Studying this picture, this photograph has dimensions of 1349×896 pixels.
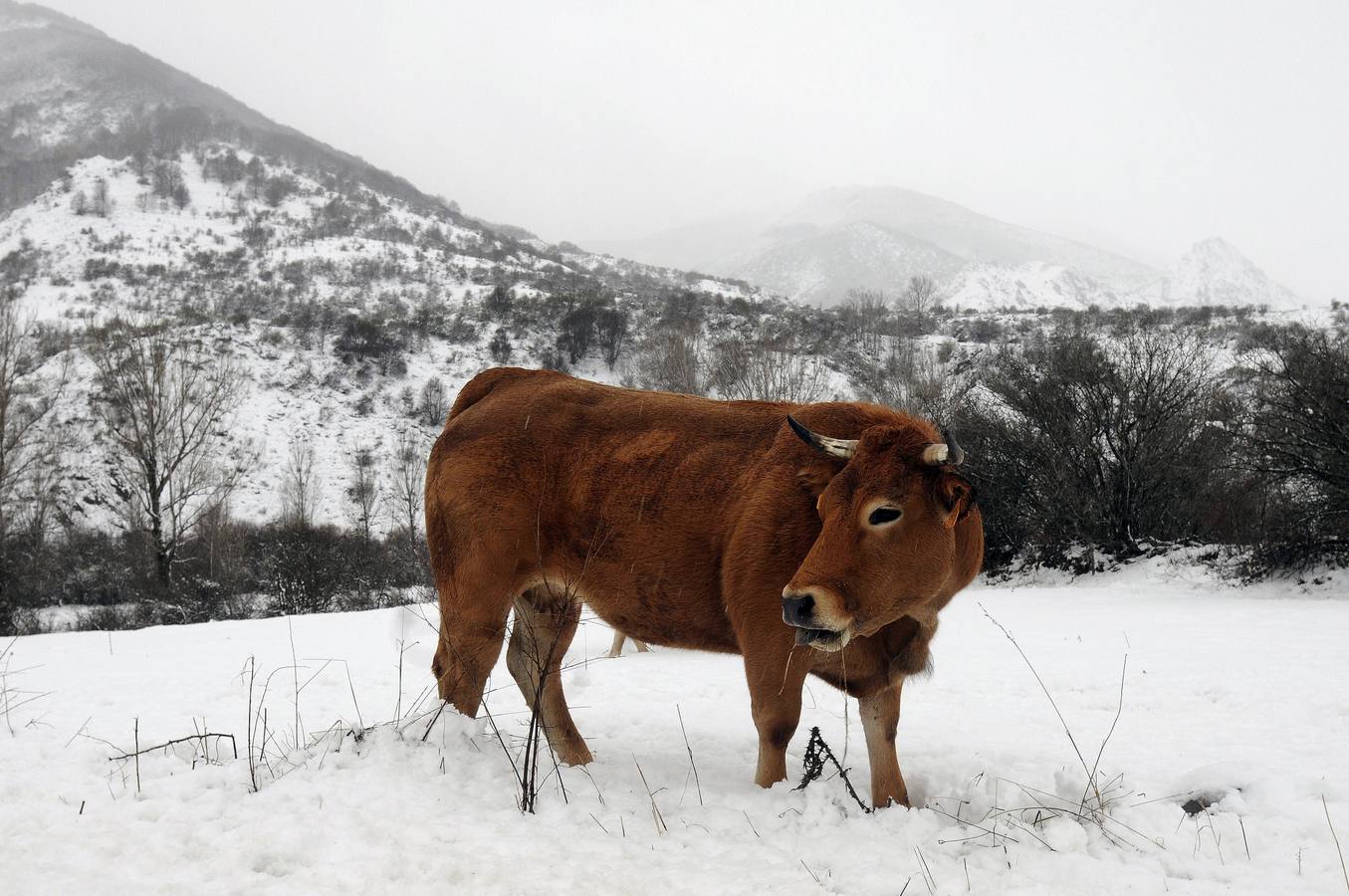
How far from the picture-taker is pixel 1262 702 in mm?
5445

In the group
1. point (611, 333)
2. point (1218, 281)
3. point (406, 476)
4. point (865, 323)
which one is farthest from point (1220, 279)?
point (406, 476)

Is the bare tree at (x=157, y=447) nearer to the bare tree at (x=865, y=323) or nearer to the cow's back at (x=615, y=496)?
the cow's back at (x=615, y=496)

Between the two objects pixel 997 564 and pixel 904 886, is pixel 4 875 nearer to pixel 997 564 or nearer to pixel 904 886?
pixel 904 886

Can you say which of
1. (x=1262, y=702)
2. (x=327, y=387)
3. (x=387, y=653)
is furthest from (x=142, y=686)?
(x=327, y=387)

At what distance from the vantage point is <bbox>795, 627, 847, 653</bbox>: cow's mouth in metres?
2.96

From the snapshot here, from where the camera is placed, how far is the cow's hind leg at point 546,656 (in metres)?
3.98

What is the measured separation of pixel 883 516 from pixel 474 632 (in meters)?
2.14

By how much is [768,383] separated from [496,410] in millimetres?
23292

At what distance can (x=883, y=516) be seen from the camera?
10.8 ft

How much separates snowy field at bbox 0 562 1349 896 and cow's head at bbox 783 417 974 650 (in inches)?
31.5

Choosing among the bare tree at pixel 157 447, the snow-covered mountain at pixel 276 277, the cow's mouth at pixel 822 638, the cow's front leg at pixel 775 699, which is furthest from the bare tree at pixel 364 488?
the cow's mouth at pixel 822 638

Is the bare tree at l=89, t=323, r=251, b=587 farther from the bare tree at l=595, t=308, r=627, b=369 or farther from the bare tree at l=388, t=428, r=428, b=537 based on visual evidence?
the bare tree at l=595, t=308, r=627, b=369

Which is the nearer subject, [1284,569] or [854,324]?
[1284,569]

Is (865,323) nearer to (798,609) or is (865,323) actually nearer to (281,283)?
(281,283)
